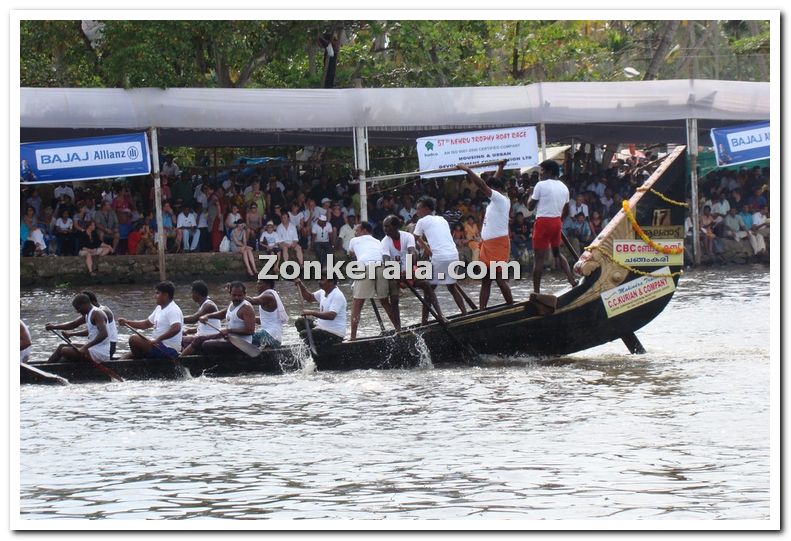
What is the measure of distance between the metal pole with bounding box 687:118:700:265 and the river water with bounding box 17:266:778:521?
9.60 metres

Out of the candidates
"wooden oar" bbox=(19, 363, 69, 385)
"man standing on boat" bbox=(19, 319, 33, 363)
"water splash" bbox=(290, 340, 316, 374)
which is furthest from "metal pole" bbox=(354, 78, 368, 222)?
"wooden oar" bbox=(19, 363, 69, 385)

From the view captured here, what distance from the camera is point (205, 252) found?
933 inches

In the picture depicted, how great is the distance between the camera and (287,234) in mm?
23375

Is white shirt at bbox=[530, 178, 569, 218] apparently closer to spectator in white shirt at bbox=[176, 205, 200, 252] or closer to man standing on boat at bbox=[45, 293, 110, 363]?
man standing on boat at bbox=[45, 293, 110, 363]

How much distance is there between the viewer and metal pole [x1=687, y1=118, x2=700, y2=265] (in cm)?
2427

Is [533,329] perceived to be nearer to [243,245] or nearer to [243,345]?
[243,345]

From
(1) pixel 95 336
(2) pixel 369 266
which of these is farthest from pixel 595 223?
(1) pixel 95 336

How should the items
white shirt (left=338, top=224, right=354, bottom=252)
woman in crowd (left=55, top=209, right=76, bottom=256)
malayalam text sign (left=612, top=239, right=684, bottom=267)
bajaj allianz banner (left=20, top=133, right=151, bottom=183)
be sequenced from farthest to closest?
white shirt (left=338, top=224, right=354, bottom=252) → woman in crowd (left=55, top=209, right=76, bottom=256) → bajaj allianz banner (left=20, top=133, right=151, bottom=183) → malayalam text sign (left=612, top=239, right=684, bottom=267)

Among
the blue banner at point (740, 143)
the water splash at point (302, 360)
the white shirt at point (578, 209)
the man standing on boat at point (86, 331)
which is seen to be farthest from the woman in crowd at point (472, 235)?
the man standing on boat at point (86, 331)

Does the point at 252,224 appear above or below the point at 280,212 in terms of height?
below

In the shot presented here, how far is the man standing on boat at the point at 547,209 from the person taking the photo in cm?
1359

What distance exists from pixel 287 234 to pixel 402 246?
9.78m

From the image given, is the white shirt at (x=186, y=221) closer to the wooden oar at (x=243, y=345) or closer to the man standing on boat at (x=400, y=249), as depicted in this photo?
the man standing on boat at (x=400, y=249)

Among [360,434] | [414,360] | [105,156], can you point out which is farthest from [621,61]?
[360,434]
